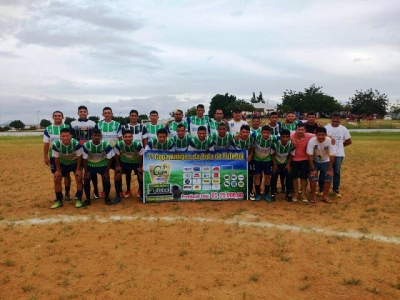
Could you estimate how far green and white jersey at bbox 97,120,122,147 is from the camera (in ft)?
27.9

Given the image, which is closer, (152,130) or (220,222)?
(220,222)

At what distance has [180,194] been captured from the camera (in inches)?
321

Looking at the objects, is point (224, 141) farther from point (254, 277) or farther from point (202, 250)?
point (254, 277)

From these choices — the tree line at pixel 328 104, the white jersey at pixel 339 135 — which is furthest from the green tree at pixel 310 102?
the white jersey at pixel 339 135

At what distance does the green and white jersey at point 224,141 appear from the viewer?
822 centimetres

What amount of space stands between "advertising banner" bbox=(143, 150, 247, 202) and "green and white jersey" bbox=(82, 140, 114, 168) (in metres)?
Result: 0.89

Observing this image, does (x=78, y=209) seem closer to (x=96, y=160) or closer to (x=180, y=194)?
(x=96, y=160)

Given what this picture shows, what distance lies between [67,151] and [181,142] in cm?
267

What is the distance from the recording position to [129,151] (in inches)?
322

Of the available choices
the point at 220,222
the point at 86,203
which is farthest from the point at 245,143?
the point at 86,203

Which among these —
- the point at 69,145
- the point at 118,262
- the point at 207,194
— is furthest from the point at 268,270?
the point at 69,145

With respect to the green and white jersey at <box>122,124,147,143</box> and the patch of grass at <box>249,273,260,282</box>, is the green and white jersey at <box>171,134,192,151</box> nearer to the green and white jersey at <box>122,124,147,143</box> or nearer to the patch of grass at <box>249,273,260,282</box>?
the green and white jersey at <box>122,124,147,143</box>

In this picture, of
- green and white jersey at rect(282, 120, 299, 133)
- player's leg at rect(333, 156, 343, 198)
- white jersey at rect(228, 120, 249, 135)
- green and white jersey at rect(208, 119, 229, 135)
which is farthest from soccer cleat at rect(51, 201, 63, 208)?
player's leg at rect(333, 156, 343, 198)

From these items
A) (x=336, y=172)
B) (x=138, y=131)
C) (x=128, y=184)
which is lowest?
(x=128, y=184)
